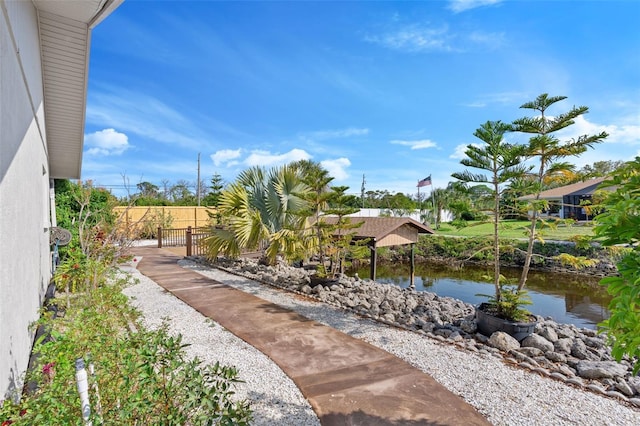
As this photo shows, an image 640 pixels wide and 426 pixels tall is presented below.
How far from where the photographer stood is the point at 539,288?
12078 mm

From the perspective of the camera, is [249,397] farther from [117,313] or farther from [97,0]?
[97,0]

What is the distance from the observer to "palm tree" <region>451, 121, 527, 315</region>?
4.62m

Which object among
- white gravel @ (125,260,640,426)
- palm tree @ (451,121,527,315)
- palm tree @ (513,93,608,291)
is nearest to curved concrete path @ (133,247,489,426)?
white gravel @ (125,260,640,426)

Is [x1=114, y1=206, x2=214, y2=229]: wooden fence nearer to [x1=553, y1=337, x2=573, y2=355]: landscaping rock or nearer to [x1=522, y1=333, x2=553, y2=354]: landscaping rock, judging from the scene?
[x1=522, y1=333, x2=553, y2=354]: landscaping rock

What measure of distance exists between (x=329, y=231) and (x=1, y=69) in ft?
19.4

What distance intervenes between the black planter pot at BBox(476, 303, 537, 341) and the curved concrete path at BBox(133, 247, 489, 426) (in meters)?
1.75

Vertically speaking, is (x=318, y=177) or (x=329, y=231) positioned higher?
(x=318, y=177)

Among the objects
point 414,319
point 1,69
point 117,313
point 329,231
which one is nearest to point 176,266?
point 329,231

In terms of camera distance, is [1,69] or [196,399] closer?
[196,399]

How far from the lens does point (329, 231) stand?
7.21 m

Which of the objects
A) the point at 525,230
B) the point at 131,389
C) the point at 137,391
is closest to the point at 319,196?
the point at 525,230

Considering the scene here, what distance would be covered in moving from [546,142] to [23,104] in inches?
234

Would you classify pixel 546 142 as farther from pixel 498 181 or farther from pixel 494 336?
pixel 494 336

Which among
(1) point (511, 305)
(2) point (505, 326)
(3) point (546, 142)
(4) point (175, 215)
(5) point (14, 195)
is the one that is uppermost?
(3) point (546, 142)
